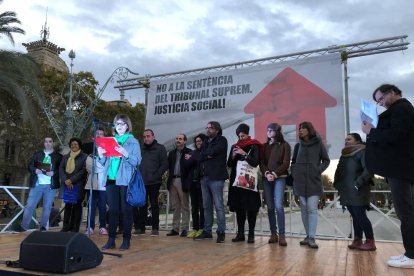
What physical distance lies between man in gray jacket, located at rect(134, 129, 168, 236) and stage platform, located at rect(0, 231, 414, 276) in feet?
3.05

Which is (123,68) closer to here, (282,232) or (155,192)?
(155,192)

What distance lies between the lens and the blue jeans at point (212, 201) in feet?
17.9

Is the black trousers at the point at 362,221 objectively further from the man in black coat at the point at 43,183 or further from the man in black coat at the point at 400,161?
the man in black coat at the point at 43,183

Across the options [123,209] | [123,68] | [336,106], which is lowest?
[123,209]

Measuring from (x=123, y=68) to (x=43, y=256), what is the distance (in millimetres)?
7111

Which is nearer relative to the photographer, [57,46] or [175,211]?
[175,211]

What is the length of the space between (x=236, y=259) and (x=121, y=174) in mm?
1600

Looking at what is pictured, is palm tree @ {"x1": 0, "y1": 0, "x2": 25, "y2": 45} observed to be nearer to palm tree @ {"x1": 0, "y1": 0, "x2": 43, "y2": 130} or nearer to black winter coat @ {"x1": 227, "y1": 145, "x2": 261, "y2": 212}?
palm tree @ {"x1": 0, "y1": 0, "x2": 43, "y2": 130}

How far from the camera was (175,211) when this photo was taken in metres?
6.50

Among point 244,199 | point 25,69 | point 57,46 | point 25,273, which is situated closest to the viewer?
point 25,273

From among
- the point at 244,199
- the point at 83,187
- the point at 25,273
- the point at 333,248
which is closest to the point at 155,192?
the point at 83,187

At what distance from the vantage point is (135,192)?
4.38 metres

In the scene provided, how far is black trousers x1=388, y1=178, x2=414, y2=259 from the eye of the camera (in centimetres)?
356

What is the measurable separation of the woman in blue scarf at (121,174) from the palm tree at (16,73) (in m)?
7.62
